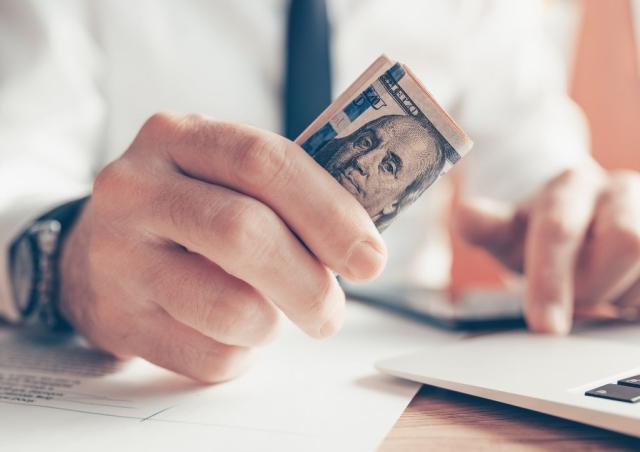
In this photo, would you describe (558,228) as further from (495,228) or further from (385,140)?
(385,140)

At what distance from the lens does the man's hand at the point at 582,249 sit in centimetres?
74

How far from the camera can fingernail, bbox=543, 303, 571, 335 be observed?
722mm

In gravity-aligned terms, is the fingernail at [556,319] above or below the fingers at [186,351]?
above

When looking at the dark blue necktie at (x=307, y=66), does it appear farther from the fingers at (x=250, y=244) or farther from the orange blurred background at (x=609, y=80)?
the orange blurred background at (x=609, y=80)

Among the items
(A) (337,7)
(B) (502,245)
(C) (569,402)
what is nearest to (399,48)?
(A) (337,7)

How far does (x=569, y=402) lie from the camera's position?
42cm

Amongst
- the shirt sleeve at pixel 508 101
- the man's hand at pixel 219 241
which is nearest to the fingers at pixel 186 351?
the man's hand at pixel 219 241

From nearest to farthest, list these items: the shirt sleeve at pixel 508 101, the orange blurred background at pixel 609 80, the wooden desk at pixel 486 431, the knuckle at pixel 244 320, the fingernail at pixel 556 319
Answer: the wooden desk at pixel 486 431
the knuckle at pixel 244 320
the fingernail at pixel 556 319
the shirt sleeve at pixel 508 101
the orange blurred background at pixel 609 80

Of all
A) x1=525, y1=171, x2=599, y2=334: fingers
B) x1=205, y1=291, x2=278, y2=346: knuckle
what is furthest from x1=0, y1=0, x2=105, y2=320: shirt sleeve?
x1=525, y1=171, x2=599, y2=334: fingers

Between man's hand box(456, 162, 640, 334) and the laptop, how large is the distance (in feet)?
0.21

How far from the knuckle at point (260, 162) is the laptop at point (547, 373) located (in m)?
0.21

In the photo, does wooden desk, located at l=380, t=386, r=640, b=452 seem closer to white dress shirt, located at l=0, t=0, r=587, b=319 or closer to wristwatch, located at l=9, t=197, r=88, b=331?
wristwatch, located at l=9, t=197, r=88, b=331

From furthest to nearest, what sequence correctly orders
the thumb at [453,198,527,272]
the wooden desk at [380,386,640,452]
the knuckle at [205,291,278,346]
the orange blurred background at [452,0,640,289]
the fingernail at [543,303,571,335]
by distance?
1. the orange blurred background at [452,0,640,289]
2. the thumb at [453,198,527,272]
3. the fingernail at [543,303,571,335]
4. the knuckle at [205,291,278,346]
5. the wooden desk at [380,386,640,452]

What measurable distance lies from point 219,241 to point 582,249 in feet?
1.87
